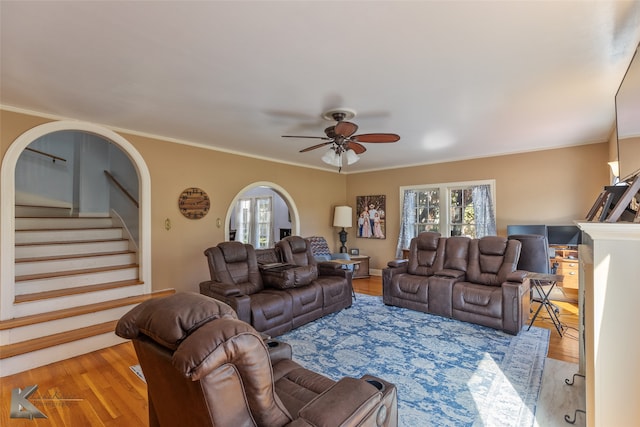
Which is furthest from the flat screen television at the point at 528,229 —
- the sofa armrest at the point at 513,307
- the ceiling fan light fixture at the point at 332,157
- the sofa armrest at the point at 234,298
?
the sofa armrest at the point at 234,298

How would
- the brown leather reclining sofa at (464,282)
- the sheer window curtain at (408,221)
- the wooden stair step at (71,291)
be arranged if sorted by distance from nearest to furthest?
1. the wooden stair step at (71,291)
2. the brown leather reclining sofa at (464,282)
3. the sheer window curtain at (408,221)

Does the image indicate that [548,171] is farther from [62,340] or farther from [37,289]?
[37,289]

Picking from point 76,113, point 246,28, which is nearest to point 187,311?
point 246,28

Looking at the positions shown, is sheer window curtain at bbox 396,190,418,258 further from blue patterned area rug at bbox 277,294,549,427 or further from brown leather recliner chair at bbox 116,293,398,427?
brown leather recliner chair at bbox 116,293,398,427

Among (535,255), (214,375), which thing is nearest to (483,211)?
(535,255)

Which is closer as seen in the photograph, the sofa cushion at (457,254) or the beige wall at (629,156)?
the beige wall at (629,156)

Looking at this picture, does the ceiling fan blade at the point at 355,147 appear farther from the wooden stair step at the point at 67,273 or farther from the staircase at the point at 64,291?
the wooden stair step at the point at 67,273

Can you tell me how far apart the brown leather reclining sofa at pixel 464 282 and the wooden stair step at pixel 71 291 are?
3.65 metres

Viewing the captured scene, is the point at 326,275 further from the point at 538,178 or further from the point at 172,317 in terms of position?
the point at 538,178

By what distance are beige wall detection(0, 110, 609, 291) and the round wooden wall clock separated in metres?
0.08

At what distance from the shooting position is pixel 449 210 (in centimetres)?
600

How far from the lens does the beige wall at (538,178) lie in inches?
178

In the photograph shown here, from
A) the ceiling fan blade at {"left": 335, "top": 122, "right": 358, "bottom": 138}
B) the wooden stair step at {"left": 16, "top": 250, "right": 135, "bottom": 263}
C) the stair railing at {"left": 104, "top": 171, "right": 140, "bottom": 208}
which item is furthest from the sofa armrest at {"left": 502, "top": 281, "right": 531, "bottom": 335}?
the stair railing at {"left": 104, "top": 171, "right": 140, "bottom": 208}

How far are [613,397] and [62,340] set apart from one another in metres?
4.36
